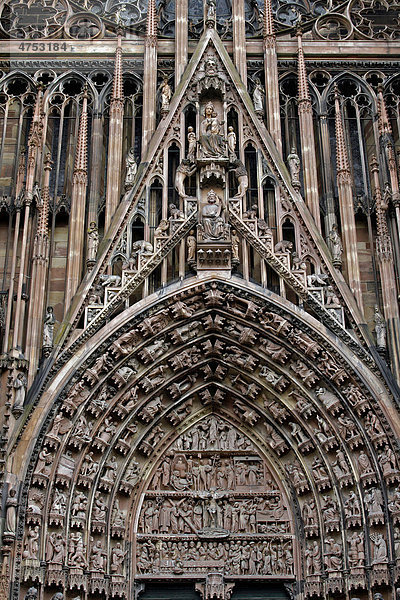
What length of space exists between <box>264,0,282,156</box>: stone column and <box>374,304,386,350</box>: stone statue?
3343mm

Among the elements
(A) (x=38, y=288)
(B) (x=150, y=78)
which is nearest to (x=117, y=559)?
(A) (x=38, y=288)

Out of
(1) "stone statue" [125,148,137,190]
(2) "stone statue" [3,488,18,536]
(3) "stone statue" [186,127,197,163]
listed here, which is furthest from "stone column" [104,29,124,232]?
(2) "stone statue" [3,488,18,536]

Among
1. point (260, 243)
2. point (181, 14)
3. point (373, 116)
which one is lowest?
point (260, 243)

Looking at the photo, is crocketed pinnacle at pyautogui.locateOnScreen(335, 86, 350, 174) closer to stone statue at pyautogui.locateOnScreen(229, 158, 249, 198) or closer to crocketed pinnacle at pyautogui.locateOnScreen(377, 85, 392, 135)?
crocketed pinnacle at pyautogui.locateOnScreen(377, 85, 392, 135)

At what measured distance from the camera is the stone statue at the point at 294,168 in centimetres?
1669

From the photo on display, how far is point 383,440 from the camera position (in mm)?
14758

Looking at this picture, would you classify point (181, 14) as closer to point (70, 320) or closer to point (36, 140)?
point (36, 140)

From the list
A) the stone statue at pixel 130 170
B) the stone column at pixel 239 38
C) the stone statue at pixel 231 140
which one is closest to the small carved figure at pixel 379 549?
the stone statue at pixel 231 140

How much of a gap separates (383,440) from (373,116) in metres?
6.28

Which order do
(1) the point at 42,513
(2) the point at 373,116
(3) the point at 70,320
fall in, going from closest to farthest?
(1) the point at 42,513
(3) the point at 70,320
(2) the point at 373,116

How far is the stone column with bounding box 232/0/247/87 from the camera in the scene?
58.9ft

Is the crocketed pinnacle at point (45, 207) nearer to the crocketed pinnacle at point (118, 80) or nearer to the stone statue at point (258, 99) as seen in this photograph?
the crocketed pinnacle at point (118, 80)

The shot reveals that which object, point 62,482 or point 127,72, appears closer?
point 62,482

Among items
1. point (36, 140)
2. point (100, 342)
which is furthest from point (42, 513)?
point (36, 140)
